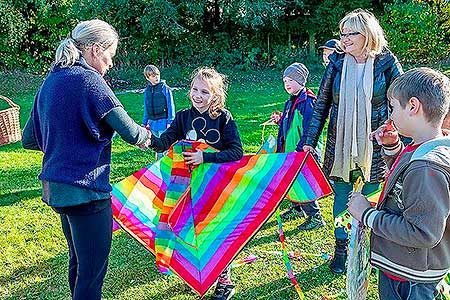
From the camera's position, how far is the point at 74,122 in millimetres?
2699

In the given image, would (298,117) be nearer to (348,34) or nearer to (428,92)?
(348,34)

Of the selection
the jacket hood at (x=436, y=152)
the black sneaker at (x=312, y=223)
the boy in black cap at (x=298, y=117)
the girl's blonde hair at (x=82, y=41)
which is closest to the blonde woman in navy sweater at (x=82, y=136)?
the girl's blonde hair at (x=82, y=41)

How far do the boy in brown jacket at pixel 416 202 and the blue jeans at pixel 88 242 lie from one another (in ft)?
4.74

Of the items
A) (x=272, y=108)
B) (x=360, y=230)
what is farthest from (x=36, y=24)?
(x=360, y=230)

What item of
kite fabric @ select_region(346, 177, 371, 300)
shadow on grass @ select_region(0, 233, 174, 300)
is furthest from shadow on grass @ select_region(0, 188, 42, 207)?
kite fabric @ select_region(346, 177, 371, 300)

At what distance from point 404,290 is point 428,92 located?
0.93 metres

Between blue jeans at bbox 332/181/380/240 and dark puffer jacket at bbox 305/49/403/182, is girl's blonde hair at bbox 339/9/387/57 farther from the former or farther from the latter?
blue jeans at bbox 332/181/380/240

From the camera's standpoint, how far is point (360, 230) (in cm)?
263

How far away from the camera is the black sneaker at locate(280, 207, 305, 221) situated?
5312 mm

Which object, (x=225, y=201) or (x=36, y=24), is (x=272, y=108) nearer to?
(x=225, y=201)

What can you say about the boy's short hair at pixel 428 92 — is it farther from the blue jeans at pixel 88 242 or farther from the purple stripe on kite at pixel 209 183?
the blue jeans at pixel 88 242

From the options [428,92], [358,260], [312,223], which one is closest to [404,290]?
[358,260]

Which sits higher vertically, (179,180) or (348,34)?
(348,34)

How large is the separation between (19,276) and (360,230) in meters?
3.11
